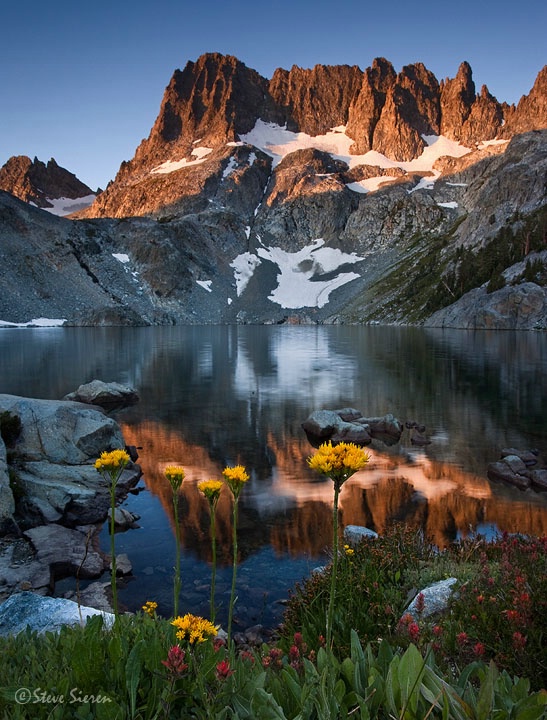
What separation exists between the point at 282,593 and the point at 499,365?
44.3 metres

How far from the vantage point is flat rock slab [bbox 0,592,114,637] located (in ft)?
20.0

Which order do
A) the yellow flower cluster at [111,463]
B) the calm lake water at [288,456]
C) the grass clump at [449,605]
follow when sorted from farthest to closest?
the calm lake water at [288,456], the grass clump at [449,605], the yellow flower cluster at [111,463]

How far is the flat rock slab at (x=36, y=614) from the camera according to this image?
240 inches

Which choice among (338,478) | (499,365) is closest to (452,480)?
(338,478)

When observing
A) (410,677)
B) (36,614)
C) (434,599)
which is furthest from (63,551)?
(410,677)

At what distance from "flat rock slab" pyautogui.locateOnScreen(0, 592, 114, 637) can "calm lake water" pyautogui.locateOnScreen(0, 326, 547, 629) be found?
12.7 feet

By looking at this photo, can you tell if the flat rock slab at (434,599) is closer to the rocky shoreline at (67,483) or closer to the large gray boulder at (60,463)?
the rocky shoreline at (67,483)

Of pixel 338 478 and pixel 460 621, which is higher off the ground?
pixel 338 478

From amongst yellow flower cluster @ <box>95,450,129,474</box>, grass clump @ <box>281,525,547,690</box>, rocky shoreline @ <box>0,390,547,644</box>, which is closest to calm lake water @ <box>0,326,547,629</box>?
rocky shoreline @ <box>0,390,547,644</box>

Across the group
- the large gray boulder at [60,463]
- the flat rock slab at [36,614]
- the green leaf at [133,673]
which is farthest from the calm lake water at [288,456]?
the green leaf at [133,673]

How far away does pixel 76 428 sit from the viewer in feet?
66.7

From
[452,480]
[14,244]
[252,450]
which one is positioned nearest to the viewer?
[452,480]

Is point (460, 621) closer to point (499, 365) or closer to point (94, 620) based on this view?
point (94, 620)

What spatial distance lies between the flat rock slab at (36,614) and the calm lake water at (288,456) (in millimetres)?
3874
